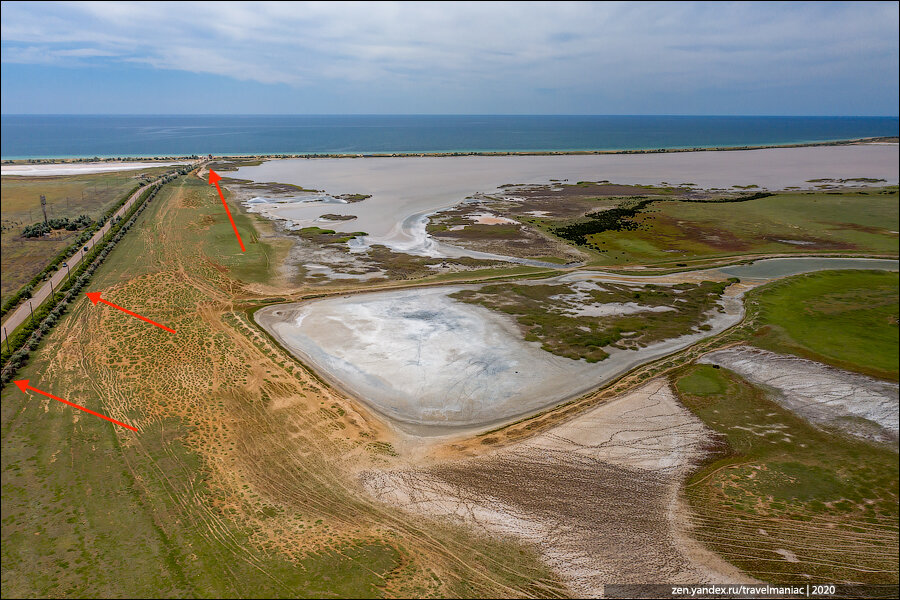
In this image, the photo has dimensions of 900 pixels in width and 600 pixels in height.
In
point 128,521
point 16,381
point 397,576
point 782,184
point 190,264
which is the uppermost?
point 782,184

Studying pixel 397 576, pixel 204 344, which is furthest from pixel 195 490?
pixel 204 344

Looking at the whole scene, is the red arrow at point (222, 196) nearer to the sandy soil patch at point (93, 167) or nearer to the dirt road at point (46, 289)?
the dirt road at point (46, 289)

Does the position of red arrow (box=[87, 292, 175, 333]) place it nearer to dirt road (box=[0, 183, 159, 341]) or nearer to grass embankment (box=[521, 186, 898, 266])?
dirt road (box=[0, 183, 159, 341])

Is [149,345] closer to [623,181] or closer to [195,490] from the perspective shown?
[195,490]

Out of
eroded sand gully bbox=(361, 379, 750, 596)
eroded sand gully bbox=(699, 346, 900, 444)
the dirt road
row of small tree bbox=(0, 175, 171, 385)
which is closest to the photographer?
eroded sand gully bbox=(361, 379, 750, 596)

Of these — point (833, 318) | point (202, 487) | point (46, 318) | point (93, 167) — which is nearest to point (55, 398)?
point (46, 318)

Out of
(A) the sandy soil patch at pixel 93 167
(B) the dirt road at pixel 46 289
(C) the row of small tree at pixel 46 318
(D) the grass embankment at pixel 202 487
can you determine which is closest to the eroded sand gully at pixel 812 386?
(D) the grass embankment at pixel 202 487


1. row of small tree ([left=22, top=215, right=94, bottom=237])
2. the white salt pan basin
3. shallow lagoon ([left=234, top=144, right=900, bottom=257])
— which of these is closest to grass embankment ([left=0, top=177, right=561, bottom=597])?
the white salt pan basin
